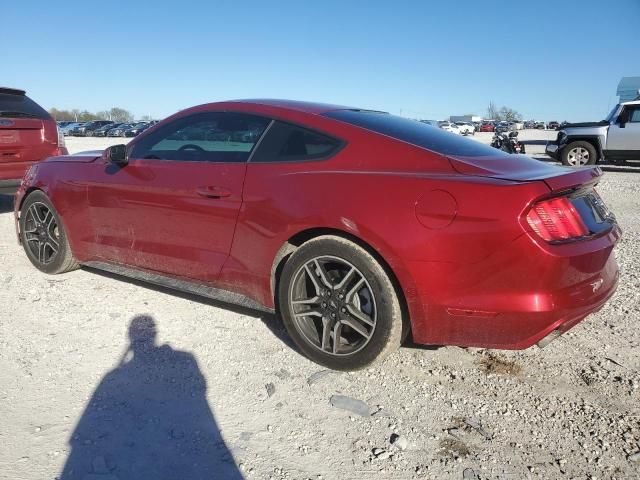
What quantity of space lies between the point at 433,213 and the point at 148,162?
7.11 feet

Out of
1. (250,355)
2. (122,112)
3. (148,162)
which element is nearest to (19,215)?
(148,162)

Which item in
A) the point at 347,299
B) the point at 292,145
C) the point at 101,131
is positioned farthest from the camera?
the point at 101,131

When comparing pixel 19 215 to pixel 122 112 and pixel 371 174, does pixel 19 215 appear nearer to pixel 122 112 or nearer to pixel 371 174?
pixel 371 174

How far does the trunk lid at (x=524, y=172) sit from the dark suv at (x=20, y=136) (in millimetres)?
5743

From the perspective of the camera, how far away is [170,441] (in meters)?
2.20

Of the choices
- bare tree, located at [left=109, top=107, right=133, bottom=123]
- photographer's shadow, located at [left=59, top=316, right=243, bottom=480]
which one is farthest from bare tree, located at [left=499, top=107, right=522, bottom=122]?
photographer's shadow, located at [left=59, top=316, right=243, bottom=480]

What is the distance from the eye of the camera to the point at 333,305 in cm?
276

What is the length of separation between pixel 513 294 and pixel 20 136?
20.8 ft

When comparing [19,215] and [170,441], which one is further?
[19,215]

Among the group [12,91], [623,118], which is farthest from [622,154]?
[12,91]

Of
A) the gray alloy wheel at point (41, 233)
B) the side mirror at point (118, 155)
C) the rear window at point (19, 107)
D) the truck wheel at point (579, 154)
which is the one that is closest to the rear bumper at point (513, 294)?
the side mirror at point (118, 155)

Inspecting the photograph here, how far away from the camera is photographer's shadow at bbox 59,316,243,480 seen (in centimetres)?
202

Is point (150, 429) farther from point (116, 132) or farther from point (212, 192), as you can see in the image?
point (116, 132)

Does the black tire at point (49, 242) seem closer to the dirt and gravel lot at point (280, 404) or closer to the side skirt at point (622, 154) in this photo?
the dirt and gravel lot at point (280, 404)
